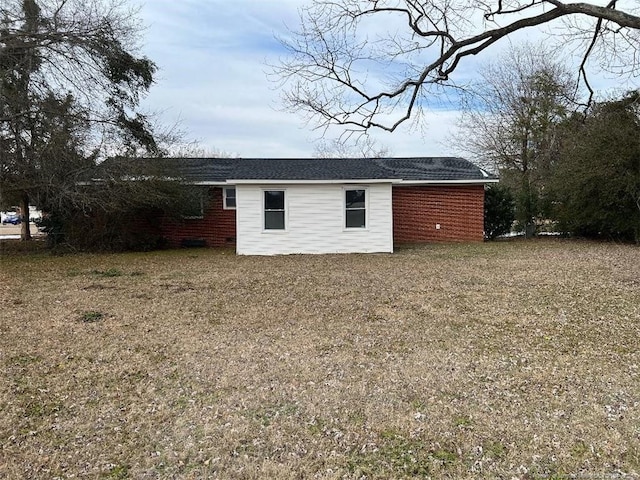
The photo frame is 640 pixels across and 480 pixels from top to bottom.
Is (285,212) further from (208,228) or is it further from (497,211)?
(497,211)

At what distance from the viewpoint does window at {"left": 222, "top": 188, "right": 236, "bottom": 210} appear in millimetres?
16844

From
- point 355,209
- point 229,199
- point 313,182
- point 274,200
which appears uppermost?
point 313,182

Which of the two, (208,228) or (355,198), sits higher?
(355,198)

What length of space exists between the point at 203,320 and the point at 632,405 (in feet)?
16.1

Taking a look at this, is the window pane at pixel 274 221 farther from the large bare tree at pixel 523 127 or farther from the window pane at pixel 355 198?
the large bare tree at pixel 523 127

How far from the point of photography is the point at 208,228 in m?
17.1

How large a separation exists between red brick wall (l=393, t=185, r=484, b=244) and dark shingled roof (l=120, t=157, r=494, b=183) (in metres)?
0.56

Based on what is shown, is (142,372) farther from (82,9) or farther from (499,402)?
(82,9)

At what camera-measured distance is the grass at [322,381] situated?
2.97m

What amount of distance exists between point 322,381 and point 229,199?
13.3 m

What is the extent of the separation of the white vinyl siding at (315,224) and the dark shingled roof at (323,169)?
384 mm

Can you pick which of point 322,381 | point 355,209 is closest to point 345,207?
point 355,209

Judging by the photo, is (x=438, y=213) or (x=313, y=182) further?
(x=438, y=213)

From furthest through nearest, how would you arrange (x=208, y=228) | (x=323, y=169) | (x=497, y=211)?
(x=497, y=211)
(x=208, y=228)
(x=323, y=169)
